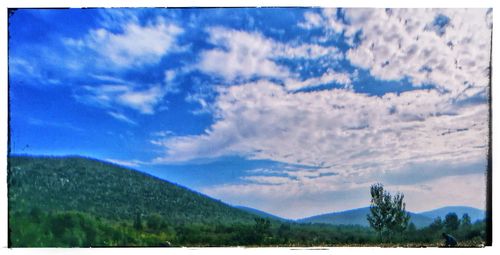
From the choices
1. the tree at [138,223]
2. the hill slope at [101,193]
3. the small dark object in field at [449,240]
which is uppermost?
the hill slope at [101,193]

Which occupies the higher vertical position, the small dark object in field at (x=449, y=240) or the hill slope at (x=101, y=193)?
the hill slope at (x=101, y=193)

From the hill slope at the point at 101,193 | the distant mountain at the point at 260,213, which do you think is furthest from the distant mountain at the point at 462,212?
the hill slope at the point at 101,193

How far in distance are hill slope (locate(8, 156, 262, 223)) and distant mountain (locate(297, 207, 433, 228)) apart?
705 millimetres

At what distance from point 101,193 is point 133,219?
0.45m

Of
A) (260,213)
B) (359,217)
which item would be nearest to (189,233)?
(260,213)

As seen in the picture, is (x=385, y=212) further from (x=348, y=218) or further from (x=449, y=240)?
(x=449, y=240)

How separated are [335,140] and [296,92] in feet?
2.17

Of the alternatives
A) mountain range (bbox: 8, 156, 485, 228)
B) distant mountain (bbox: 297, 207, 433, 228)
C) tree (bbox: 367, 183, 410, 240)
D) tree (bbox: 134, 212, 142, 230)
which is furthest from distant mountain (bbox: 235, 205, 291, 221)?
tree (bbox: 134, 212, 142, 230)

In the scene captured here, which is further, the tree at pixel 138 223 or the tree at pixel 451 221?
the tree at pixel 138 223

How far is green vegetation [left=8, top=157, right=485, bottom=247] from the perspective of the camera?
561 cm

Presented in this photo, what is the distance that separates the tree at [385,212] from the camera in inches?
A: 223

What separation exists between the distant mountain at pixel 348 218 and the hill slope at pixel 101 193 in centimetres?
70

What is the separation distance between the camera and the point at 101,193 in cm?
571

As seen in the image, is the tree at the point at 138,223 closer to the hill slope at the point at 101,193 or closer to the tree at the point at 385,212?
the hill slope at the point at 101,193
